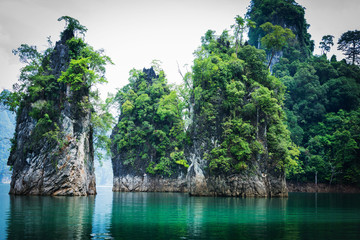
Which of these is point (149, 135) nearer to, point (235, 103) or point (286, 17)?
point (235, 103)

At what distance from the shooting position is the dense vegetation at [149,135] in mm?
53656

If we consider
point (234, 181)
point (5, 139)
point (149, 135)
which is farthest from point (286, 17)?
point (5, 139)

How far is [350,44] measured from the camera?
237ft

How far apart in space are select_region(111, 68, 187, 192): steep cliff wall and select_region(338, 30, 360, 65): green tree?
147ft

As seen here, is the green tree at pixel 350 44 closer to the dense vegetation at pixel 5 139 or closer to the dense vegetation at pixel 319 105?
the dense vegetation at pixel 319 105

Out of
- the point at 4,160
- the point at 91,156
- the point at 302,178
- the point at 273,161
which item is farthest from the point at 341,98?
the point at 4,160

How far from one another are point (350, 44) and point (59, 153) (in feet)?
229

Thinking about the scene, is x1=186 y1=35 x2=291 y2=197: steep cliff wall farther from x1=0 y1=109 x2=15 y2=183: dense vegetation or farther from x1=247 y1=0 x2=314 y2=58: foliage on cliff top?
x1=0 y1=109 x2=15 y2=183: dense vegetation

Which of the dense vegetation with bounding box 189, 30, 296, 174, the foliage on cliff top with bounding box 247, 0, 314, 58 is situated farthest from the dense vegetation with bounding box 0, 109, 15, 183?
the dense vegetation with bounding box 189, 30, 296, 174

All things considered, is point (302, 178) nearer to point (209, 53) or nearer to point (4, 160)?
point (209, 53)

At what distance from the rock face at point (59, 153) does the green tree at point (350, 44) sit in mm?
63242

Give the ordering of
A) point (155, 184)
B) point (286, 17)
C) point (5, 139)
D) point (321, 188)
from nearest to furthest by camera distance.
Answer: point (321, 188), point (155, 184), point (286, 17), point (5, 139)

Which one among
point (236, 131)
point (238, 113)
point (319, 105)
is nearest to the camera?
point (236, 131)

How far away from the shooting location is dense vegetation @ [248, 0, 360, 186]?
167 feet
